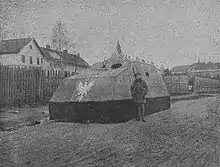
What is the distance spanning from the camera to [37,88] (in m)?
14.7

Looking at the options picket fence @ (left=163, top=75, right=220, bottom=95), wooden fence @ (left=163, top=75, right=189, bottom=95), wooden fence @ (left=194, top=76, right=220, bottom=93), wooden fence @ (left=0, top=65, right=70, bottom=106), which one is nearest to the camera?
wooden fence @ (left=0, top=65, right=70, bottom=106)

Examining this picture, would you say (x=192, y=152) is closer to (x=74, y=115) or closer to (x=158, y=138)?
(x=158, y=138)

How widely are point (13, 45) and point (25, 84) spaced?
106 feet

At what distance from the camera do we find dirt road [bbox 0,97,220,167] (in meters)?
4.25

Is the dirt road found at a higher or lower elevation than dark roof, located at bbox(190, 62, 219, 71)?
lower

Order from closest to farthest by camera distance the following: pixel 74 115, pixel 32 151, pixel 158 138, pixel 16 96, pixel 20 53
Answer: pixel 32 151
pixel 158 138
pixel 74 115
pixel 16 96
pixel 20 53

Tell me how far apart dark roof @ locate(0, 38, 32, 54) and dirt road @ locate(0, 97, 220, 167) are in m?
37.8

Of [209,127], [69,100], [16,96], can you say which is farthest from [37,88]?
[209,127]

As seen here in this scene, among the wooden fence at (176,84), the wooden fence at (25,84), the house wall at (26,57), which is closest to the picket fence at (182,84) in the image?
the wooden fence at (176,84)

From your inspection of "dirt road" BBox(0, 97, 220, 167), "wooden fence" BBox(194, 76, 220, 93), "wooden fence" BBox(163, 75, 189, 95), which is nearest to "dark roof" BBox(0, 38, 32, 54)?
"wooden fence" BBox(163, 75, 189, 95)

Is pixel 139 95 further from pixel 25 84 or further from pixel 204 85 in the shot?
pixel 204 85

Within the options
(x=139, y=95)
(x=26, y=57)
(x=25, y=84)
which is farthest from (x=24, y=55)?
(x=139, y=95)

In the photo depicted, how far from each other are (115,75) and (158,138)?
3.33 metres

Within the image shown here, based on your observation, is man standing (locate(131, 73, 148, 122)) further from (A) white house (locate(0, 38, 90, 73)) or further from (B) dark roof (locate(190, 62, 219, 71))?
(B) dark roof (locate(190, 62, 219, 71))
